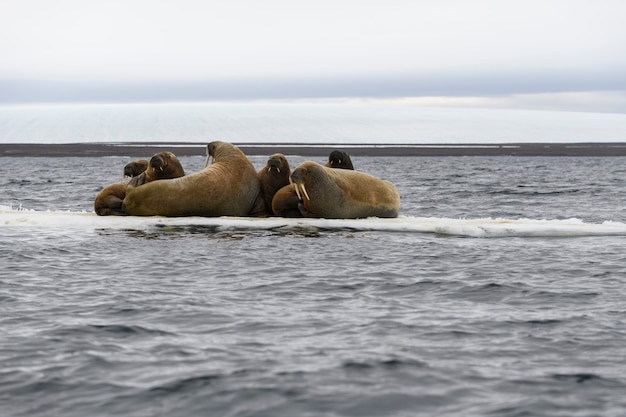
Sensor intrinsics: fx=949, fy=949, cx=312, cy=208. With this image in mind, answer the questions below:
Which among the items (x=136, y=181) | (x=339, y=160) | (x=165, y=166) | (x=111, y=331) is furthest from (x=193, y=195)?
(x=111, y=331)

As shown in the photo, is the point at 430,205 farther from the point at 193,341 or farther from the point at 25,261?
the point at 193,341

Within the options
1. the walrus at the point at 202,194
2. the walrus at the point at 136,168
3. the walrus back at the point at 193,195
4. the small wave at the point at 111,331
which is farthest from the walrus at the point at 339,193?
the small wave at the point at 111,331

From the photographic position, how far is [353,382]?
655 centimetres

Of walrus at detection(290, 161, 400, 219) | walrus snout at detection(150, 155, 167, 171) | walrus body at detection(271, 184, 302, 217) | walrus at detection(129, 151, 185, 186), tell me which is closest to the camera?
walrus at detection(290, 161, 400, 219)

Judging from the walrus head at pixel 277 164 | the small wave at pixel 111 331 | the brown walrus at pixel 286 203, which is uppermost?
the walrus head at pixel 277 164

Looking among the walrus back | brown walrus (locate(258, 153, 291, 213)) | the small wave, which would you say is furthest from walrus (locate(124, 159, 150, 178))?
the small wave

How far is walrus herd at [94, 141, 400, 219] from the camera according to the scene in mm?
15883

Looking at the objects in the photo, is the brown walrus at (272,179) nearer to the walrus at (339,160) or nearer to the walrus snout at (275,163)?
the walrus snout at (275,163)

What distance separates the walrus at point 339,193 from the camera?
15.7 meters

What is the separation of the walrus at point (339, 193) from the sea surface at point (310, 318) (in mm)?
593

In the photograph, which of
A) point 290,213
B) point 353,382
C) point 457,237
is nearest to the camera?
point 353,382

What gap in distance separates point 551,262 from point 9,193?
2362 centimetres

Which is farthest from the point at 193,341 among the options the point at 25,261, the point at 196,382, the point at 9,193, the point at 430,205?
the point at 9,193

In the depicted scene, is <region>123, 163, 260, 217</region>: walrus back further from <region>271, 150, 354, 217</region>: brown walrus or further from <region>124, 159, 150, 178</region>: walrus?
<region>124, 159, 150, 178</region>: walrus
